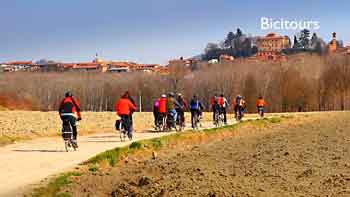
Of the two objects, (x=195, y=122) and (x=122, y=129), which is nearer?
(x=122, y=129)

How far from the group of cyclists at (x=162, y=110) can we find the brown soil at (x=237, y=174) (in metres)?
4.38

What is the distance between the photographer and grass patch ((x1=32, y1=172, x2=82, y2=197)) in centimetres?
1170

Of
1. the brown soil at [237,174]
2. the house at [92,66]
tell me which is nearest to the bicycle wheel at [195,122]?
the brown soil at [237,174]

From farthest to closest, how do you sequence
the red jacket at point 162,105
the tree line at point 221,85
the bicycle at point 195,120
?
the tree line at point 221,85 < the bicycle at point 195,120 < the red jacket at point 162,105

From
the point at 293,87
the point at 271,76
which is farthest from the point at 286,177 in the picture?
the point at 271,76

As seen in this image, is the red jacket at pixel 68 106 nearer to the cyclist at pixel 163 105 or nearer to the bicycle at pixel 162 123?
the cyclist at pixel 163 105

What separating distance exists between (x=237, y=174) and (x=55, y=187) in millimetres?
3863

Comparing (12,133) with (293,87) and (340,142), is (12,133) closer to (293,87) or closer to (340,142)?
(340,142)

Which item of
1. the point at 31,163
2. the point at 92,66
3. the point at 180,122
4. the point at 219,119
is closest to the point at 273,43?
the point at 92,66

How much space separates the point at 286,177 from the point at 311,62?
97462 millimetres

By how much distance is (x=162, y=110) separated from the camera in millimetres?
29328

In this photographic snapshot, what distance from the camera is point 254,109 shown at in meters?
86.6

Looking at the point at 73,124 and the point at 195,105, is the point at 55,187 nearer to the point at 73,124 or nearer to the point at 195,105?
the point at 73,124

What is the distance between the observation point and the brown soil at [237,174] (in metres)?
9.94
